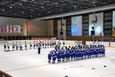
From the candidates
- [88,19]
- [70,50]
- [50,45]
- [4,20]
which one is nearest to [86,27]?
[88,19]

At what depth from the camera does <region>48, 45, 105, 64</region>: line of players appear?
14.8m

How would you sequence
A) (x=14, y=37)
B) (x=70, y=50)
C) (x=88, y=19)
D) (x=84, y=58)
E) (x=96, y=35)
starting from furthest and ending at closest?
(x=14, y=37)
(x=88, y=19)
(x=96, y=35)
(x=84, y=58)
(x=70, y=50)

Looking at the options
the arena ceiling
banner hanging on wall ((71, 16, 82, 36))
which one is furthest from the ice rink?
banner hanging on wall ((71, 16, 82, 36))

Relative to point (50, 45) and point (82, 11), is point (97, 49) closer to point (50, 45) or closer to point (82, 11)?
point (50, 45)

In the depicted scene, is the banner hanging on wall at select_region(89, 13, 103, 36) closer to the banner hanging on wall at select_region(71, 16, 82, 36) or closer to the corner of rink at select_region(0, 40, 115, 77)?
the banner hanging on wall at select_region(71, 16, 82, 36)

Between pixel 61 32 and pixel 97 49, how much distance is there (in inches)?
1263

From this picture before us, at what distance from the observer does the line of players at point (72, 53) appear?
1483cm

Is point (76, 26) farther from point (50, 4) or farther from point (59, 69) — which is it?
point (59, 69)

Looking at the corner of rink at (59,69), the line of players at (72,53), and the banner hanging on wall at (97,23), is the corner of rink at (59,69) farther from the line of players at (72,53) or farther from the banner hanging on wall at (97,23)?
the banner hanging on wall at (97,23)

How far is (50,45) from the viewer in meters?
32.7

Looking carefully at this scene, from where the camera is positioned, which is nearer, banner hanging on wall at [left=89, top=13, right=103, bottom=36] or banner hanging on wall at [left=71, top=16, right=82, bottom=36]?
banner hanging on wall at [left=89, top=13, right=103, bottom=36]

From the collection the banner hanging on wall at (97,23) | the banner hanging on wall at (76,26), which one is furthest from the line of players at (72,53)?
the banner hanging on wall at (76,26)

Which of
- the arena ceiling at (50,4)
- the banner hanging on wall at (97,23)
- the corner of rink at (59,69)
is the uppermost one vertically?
the arena ceiling at (50,4)

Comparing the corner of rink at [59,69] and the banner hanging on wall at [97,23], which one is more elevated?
the banner hanging on wall at [97,23]
